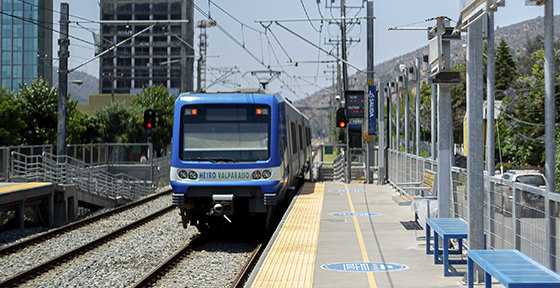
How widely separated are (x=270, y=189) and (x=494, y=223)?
5.61m

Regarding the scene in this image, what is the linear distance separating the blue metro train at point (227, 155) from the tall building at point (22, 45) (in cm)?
8021

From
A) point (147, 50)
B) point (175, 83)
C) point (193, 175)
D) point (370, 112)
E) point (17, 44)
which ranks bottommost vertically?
point (193, 175)

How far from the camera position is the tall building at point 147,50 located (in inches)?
4678

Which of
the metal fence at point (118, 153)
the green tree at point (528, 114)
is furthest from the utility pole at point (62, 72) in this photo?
the green tree at point (528, 114)

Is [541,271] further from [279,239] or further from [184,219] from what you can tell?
[184,219]

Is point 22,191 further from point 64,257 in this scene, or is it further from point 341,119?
point 341,119

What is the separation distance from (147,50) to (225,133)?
116085 millimetres

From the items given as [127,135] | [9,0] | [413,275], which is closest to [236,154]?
[413,275]

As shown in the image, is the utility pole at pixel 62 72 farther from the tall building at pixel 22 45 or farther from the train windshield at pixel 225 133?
the tall building at pixel 22 45

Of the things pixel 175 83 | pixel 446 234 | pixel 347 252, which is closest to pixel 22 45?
pixel 175 83

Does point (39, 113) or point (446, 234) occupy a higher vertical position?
point (39, 113)

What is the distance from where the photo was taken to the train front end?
42.1 ft

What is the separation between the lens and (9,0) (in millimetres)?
87812

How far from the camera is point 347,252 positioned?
31.6 feet
